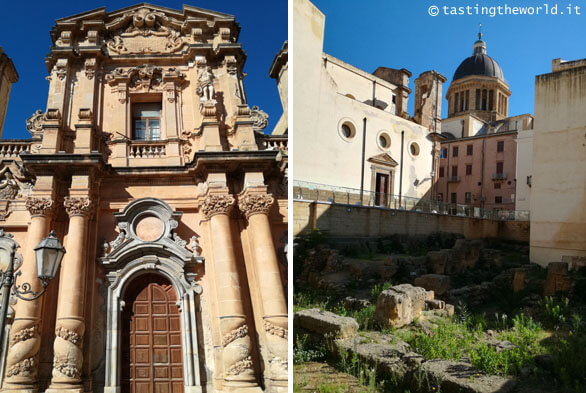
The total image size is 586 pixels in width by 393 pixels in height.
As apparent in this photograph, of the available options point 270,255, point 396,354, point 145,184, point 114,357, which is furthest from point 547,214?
point 114,357

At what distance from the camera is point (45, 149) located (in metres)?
11.5

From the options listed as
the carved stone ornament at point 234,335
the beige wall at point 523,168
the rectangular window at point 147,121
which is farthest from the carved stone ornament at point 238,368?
the beige wall at point 523,168

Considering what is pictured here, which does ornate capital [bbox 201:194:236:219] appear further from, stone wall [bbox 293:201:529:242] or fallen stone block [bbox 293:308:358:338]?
stone wall [bbox 293:201:529:242]

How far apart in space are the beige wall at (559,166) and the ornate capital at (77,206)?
15.6 m

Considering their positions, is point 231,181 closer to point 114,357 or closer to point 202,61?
point 202,61

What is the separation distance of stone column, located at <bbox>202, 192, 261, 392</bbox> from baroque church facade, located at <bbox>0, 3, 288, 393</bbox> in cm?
3

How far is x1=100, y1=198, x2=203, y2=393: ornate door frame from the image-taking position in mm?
10570

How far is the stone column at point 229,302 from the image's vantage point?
10.0 meters

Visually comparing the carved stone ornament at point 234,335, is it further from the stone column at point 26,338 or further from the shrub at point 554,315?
the shrub at point 554,315

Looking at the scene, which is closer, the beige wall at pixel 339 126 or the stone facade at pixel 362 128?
the beige wall at pixel 339 126

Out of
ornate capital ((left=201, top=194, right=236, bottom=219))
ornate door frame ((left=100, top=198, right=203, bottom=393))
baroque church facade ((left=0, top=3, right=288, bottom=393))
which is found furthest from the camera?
ornate capital ((left=201, top=194, right=236, bottom=219))

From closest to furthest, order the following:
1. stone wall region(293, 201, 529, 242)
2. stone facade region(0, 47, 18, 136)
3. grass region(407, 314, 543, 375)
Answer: grass region(407, 314, 543, 375) → stone facade region(0, 47, 18, 136) → stone wall region(293, 201, 529, 242)

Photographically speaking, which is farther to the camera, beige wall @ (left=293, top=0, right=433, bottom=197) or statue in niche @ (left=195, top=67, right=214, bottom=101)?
beige wall @ (left=293, top=0, right=433, bottom=197)

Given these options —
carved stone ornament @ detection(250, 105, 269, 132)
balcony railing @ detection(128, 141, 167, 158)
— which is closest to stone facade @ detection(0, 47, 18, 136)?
balcony railing @ detection(128, 141, 167, 158)
